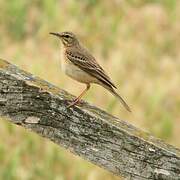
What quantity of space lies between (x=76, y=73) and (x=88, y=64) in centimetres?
15

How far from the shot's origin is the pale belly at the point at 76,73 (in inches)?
211

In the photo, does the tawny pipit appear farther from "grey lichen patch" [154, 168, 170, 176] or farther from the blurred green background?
the blurred green background

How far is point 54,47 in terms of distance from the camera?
36.6 ft

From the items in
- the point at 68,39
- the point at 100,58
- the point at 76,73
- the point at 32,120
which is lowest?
the point at 32,120

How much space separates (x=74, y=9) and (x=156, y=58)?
1.63 meters

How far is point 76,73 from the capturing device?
5500 mm

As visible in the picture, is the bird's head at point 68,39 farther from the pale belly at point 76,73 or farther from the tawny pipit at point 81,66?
the pale belly at point 76,73

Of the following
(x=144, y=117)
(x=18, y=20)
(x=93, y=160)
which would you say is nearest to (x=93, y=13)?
(x=18, y=20)

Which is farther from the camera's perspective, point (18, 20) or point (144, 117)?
point (18, 20)

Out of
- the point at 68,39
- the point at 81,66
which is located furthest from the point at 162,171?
the point at 68,39

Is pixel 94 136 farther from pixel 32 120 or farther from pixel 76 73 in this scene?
pixel 76 73

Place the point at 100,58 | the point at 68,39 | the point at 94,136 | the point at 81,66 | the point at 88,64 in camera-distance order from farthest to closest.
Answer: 1. the point at 100,58
2. the point at 68,39
3. the point at 81,66
4. the point at 88,64
5. the point at 94,136

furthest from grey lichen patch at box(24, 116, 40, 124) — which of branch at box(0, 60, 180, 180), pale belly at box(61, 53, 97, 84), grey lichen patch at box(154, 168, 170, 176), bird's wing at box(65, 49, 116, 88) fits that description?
pale belly at box(61, 53, 97, 84)

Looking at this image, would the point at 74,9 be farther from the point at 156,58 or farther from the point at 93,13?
the point at 156,58
